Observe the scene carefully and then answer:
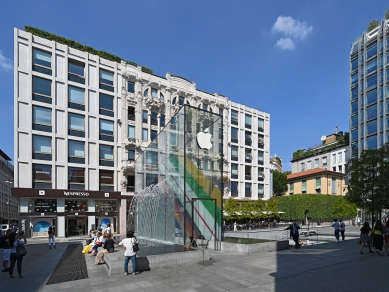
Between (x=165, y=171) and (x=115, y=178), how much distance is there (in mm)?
22251

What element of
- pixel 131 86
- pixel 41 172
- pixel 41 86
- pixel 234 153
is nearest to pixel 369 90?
pixel 234 153

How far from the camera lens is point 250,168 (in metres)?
54.0

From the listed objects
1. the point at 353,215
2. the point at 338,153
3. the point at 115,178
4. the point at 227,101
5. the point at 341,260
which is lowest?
the point at 353,215

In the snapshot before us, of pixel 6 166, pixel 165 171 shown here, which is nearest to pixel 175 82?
pixel 165 171

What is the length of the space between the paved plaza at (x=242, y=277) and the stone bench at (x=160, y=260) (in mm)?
294

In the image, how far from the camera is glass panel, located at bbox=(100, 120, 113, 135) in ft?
124

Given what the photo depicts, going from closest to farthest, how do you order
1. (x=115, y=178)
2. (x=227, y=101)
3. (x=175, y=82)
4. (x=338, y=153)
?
(x=115, y=178)
(x=175, y=82)
(x=227, y=101)
(x=338, y=153)

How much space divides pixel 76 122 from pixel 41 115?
13.6 ft

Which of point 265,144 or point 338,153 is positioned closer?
point 265,144

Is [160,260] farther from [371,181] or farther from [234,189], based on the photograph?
[234,189]

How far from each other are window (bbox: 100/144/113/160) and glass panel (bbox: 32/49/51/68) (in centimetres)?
1229

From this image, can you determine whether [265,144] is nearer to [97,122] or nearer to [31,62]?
[97,122]

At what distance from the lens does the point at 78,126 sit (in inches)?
1414

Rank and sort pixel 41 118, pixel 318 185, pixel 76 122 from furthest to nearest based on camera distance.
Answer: pixel 318 185 < pixel 76 122 < pixel 41 118
